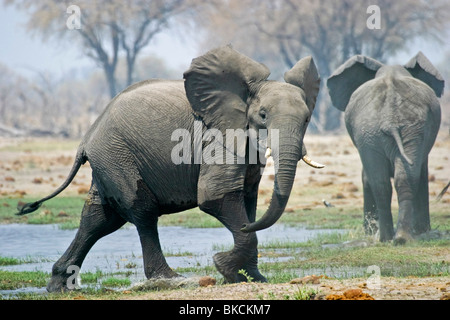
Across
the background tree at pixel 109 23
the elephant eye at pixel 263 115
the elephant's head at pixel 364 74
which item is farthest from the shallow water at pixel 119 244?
the background tree at pixel 109 23

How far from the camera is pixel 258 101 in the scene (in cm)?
703

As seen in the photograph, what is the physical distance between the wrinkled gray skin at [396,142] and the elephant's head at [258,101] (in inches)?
116

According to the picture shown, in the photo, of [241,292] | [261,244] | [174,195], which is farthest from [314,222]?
[241,292]

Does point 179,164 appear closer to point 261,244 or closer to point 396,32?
point 261,244

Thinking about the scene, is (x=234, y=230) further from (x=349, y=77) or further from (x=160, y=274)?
(x=349, y=77)

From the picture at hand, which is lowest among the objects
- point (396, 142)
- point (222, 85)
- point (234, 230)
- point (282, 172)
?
point (234, 230)

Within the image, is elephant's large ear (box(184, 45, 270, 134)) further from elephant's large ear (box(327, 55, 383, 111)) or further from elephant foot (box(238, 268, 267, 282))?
elephant's large ear (box(327, 55, 383, 111))

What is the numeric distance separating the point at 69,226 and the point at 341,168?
26.5ft

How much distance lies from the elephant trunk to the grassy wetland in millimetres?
484

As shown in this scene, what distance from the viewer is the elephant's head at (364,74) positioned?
11.7 meters

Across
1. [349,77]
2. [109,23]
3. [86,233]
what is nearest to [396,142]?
[349,77]

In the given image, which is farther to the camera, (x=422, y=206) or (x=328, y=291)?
(x=422, y=206)

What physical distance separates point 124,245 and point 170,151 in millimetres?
4154

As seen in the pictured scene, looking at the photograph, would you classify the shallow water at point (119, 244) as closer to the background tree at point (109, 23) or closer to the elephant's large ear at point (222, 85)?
the elephant's large ear at point (222, 85)
